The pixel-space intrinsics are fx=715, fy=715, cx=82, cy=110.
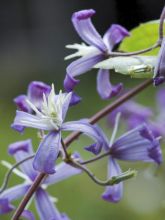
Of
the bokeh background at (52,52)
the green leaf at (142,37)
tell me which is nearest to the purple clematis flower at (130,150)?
the green leaf at (142,37)

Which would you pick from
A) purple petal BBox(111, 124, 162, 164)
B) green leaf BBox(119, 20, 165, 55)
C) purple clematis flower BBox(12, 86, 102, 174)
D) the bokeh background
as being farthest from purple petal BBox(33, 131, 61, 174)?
the bokeh background

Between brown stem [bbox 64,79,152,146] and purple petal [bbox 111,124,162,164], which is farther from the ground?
brown stem [bbox 64,79,152,146]

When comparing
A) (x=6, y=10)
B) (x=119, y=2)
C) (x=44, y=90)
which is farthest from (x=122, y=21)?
(x=44, y=90)

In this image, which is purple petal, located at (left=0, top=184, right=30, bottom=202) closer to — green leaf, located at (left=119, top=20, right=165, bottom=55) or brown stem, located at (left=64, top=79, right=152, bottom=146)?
brown stem, located at (left=64, top=79, right=152, bottom=146)

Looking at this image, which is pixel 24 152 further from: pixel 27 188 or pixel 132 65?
pixel 132 65

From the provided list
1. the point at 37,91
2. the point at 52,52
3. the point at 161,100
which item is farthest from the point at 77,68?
the point at 52,52

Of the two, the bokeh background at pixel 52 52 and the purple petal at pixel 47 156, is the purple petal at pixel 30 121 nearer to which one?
the purple petal at pixel 47 156
